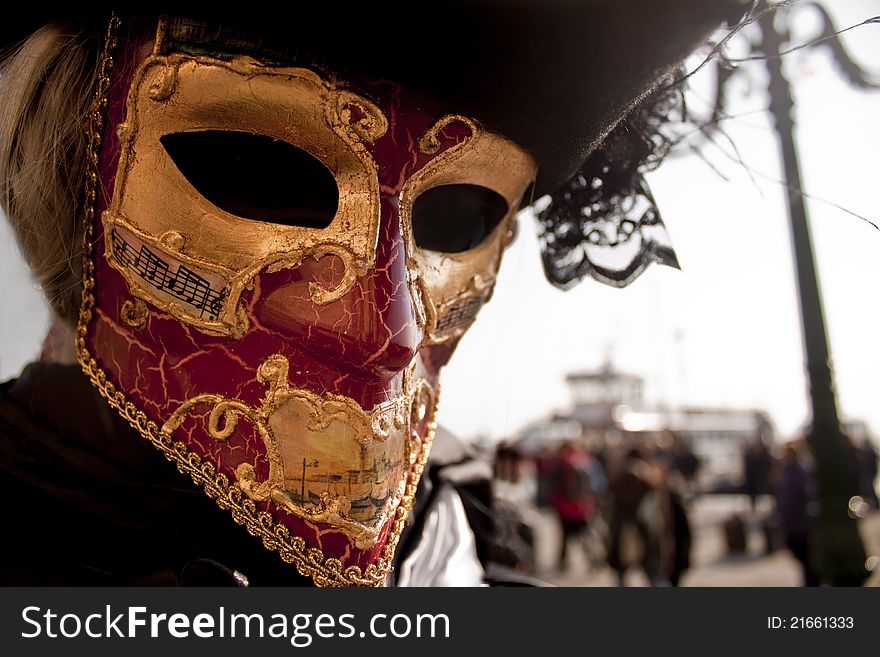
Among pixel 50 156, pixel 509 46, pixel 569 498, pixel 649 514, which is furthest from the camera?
pixel 569 498

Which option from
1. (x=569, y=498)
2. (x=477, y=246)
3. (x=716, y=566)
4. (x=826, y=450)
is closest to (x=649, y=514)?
(x=569, y=498)

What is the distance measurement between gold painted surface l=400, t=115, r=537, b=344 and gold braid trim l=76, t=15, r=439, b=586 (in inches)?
15.0

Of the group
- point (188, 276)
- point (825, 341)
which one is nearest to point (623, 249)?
point (188, 276)

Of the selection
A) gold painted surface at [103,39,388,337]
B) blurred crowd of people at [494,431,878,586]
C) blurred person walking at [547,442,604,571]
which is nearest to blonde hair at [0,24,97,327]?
gold painted surface at [103,39,388,337]

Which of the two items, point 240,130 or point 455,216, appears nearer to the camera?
point 240,130

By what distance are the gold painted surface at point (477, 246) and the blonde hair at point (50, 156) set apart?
588 mm

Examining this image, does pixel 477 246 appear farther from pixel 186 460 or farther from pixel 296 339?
pixel 186 460

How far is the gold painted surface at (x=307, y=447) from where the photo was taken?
3.47 feet

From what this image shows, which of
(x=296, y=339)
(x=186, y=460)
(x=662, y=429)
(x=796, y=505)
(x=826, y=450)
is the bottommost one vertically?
(x=186, y=460)

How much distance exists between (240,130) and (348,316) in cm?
34

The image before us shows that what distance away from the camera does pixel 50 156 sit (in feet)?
3.91

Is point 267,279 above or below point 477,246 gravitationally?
below

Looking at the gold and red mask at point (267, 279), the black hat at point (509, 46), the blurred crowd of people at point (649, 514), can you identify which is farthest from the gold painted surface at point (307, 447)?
the blurred crowd of people at point (649, 514)

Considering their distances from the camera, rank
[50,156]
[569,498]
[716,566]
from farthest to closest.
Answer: [716,566], [569,498], [50,156]
